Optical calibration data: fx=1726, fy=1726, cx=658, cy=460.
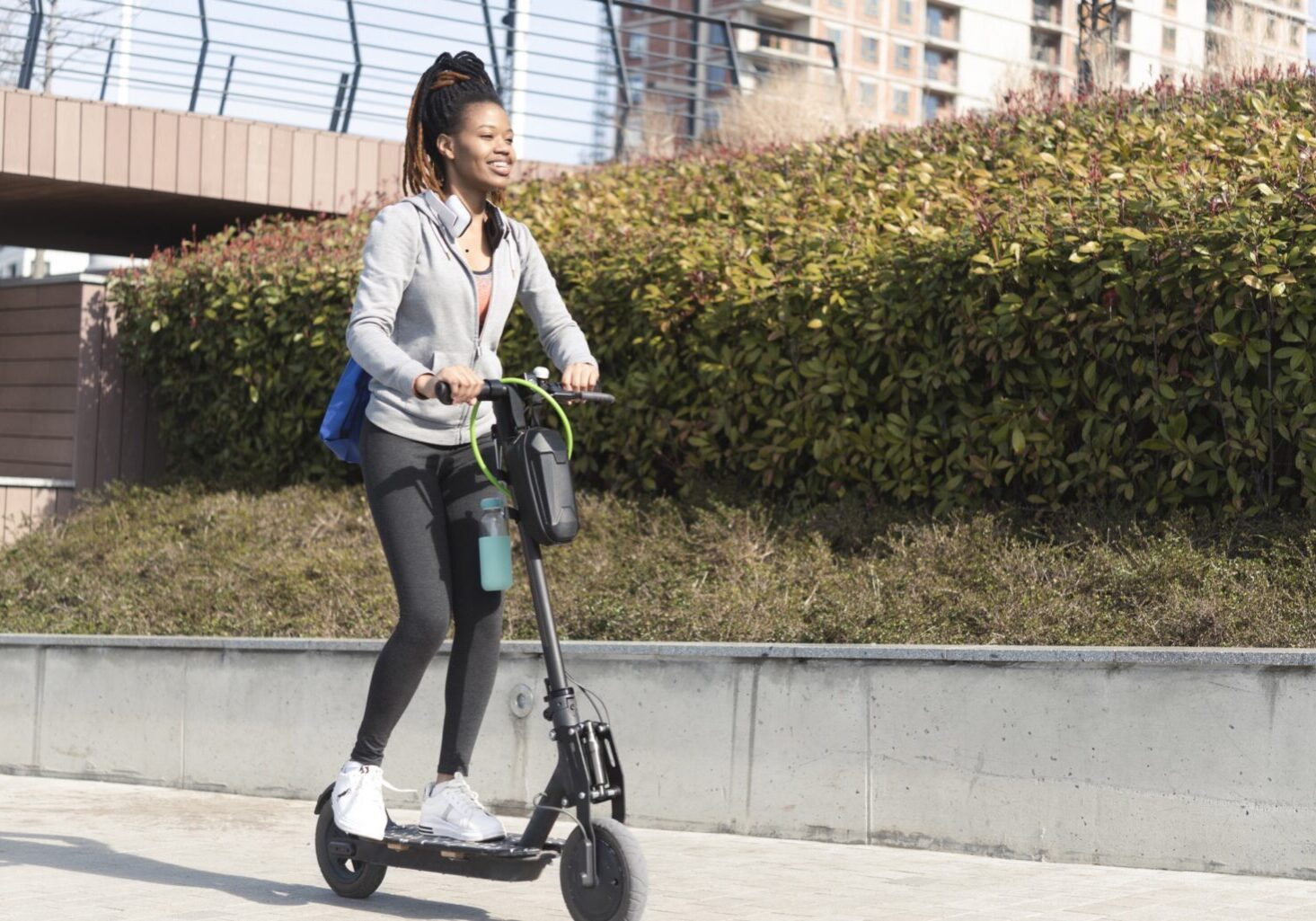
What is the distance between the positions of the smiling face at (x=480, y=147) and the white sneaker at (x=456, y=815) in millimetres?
1629

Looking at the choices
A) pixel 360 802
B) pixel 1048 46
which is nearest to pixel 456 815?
pixel 360 802

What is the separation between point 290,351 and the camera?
10633mm

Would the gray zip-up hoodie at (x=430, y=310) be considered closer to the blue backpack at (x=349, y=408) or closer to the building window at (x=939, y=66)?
the blue backpack at (x=349, y=408)

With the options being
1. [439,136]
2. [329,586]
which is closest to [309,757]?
[329,586]

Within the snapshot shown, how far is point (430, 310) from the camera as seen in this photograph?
4.68 metres

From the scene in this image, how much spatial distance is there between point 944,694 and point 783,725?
0.62 m

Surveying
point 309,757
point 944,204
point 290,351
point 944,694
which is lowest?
point 309,757

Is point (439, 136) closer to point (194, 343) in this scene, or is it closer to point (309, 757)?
point (309, 757)

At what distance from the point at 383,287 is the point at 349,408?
0.41 m

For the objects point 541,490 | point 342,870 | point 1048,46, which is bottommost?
point 342,870

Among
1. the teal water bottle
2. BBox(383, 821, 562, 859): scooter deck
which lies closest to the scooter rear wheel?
BBox(383, 821, 562, 859): scooter deck

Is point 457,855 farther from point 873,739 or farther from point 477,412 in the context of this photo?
point 873,739

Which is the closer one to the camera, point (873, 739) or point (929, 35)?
point (873, 739)

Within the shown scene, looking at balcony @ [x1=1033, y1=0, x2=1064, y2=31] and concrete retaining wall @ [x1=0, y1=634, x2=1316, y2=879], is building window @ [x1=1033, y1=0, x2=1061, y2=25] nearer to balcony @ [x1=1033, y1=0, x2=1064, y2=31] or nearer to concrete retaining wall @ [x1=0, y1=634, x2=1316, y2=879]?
balcony @ [x1=1033, y1=0, x2=1064, y2=31]
